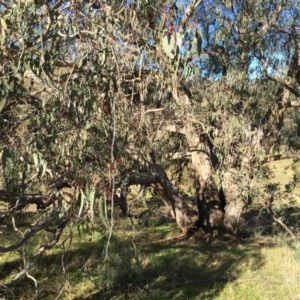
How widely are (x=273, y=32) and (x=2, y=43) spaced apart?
19.6 feet

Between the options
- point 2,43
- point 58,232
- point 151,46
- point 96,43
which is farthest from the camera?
point 58,232

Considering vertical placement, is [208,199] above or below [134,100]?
below

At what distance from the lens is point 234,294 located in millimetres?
5906

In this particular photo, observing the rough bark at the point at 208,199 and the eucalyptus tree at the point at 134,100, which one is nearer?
the eucalyptus tree at the point at 134,100

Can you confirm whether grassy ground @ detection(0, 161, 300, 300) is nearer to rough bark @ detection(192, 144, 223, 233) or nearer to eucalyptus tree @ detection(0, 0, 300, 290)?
rough bark @ detection(192, 144, 223, 233)

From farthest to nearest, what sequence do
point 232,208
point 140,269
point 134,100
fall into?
point 232,208 < point 140,269 < point 134,100

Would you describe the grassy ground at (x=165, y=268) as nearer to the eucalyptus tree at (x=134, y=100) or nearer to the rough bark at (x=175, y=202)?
the rough bark at (x=175, y=202)

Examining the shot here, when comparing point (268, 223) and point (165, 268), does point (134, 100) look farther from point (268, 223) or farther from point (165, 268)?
point (268, 223)

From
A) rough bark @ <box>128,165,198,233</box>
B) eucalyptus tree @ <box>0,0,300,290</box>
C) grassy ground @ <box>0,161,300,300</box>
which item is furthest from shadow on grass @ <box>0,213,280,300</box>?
eucalyptus tree @ <box>0,0,300,290</box>

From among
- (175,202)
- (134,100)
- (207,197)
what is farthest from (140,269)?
(207,197)

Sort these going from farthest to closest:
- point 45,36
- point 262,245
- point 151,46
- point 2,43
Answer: point 262,245
point 151,46
point 45,36
point 2,43

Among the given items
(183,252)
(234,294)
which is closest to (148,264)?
(183,252)

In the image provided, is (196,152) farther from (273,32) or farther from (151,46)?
(151,46)

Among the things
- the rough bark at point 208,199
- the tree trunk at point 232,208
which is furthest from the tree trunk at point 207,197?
the tree trunk at point 232,208
